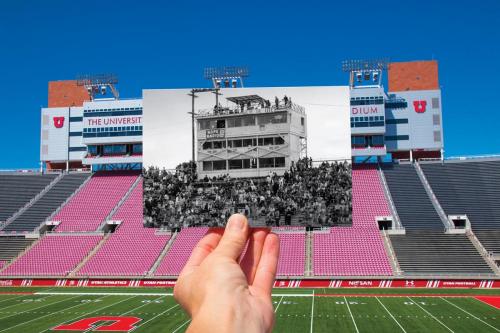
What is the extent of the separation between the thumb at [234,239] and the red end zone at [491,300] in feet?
85.8

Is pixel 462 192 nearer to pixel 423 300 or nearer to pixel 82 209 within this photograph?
pixel 423 300

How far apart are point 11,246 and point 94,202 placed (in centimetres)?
780

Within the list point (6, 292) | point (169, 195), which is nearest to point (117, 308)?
point (6, 292)

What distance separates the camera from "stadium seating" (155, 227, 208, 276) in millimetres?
35750

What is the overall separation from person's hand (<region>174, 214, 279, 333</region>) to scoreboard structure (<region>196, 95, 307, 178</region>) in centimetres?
218

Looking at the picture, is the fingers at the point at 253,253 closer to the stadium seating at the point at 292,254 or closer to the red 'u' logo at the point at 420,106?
the stadium seating at the point at 292,254

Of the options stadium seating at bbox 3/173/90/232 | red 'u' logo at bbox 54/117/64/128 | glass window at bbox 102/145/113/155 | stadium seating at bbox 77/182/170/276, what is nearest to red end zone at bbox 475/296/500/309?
stadium seating at bbox 77/182/170/276

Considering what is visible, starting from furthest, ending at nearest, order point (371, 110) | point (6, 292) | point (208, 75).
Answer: point (371, 110) → point (6, 292) → point (208, 75)

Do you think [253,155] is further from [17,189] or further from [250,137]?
[17,189]

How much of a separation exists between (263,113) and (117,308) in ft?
76.2

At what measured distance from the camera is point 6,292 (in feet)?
109

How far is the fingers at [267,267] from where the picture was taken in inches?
108

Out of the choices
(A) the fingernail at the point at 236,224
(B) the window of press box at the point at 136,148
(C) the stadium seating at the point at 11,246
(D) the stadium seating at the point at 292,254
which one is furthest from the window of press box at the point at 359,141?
(A) the fingernail at the point at 236,224

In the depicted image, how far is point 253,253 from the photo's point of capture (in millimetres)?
2941
